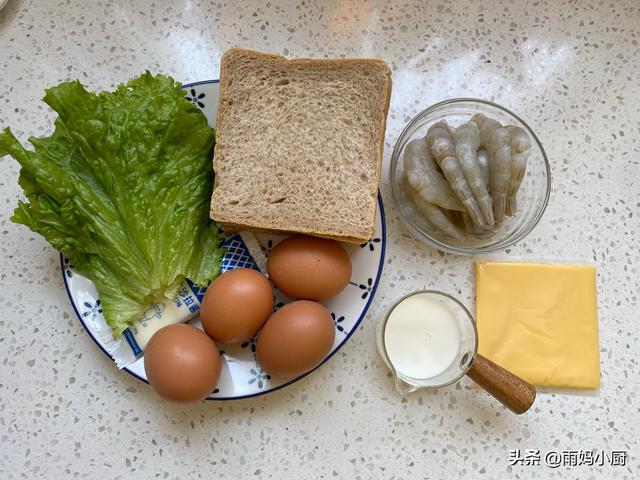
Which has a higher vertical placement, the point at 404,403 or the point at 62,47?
the point at 62,47

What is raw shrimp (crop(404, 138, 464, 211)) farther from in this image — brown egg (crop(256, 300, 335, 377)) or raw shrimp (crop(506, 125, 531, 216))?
brown egg (crop(256, 300, 335, 377))

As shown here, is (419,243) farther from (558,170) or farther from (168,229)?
(168,229)

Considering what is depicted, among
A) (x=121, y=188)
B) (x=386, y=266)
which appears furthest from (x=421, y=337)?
(x=121, y=188)

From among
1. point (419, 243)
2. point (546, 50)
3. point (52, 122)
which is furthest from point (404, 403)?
point (52, 122)

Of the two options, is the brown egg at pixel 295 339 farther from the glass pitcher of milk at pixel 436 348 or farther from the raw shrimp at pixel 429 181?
the raw shrimp at pixel 429 181

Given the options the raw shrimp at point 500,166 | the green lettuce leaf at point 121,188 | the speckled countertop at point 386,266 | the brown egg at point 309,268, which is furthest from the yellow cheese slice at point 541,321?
the green lettuce leaf at point 121,188

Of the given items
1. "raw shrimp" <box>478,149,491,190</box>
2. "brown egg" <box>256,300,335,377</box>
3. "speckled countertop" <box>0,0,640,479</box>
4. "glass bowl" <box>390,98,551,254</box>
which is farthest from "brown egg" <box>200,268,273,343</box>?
"raw shrimp" <box>478,149,491,190</box>

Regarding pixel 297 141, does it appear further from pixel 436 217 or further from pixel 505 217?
pixel 505 217
